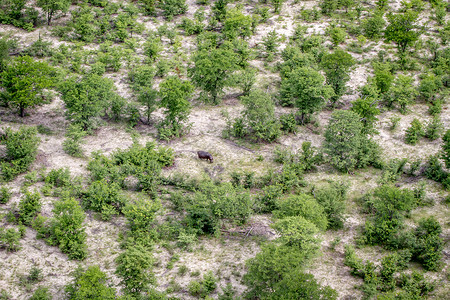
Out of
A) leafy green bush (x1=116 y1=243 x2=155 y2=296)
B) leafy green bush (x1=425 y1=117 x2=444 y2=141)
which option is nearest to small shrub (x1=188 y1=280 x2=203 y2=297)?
leafy green bush (x1=116 y1=243 x2=155 y2=296)

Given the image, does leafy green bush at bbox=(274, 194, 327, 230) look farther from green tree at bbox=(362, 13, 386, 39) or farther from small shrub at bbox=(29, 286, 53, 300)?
green tree at bbox=(362, 13, 386, 39)

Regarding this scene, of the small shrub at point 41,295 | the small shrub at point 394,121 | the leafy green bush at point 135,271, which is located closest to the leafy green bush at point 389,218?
the small shrub at point 394,121

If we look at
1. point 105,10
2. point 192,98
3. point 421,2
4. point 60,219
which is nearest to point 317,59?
point 192,98

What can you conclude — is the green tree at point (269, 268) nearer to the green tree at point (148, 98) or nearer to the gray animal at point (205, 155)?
the gray animal at point (205, 155)

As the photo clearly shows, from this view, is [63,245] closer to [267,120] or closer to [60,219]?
[60,219]

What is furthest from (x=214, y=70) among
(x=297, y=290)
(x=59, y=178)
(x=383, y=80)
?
(x=297, y=290)
